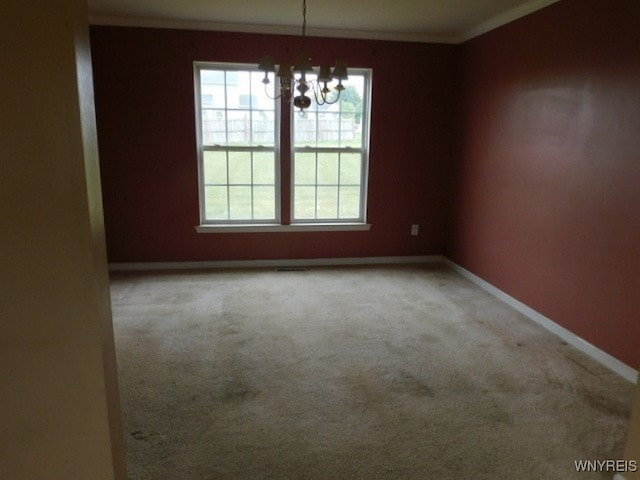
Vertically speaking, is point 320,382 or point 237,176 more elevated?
point 237,176

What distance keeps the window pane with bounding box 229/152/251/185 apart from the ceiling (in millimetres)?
1223

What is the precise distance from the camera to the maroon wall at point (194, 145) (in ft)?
14.1

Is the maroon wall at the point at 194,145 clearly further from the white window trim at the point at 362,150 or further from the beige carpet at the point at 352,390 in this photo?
the beige carpet at the point at 352,390

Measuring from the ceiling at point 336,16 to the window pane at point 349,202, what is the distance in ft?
5.24

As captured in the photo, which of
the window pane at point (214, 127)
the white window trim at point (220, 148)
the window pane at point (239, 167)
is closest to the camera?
the white window trim at point (220, 148)

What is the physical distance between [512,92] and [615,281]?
185cm

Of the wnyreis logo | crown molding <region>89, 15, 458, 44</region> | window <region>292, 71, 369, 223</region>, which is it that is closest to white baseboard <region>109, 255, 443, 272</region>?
window <region>292, 71, 369, 223</region>

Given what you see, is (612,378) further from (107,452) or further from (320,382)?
(107,452)

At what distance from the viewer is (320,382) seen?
2547mm

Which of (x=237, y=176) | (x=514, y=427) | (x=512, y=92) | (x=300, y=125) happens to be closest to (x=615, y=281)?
(x=514, y=427)

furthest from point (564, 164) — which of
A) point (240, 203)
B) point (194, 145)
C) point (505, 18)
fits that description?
point (194, 145)

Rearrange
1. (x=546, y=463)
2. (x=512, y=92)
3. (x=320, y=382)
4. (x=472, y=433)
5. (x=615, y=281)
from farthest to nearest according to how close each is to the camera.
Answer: (x=512, y=92), (x=615, y=281), (x=320, y=382), (x=472, y=433), (x=546, y=463)

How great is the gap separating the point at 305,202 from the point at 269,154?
0.65 metres

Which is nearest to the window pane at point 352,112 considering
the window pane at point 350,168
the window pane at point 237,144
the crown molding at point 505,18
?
the window pane at point 350,168
